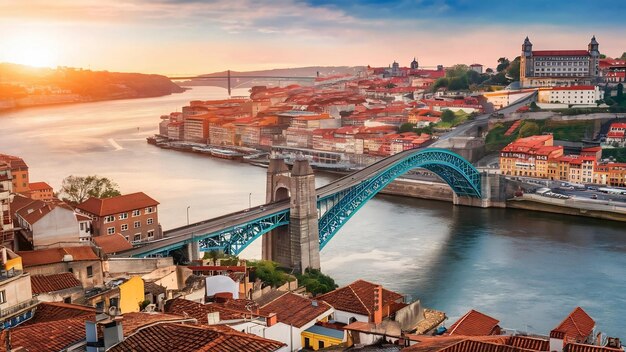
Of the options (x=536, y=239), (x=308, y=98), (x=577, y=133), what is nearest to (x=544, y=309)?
(x=536, y=239)

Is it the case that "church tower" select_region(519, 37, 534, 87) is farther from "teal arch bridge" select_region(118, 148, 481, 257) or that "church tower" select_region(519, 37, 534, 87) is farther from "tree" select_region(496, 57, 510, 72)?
"teal arch bridge" select_region(118, 148, 481, 257)

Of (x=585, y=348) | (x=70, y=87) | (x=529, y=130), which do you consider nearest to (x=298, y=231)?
(x=585, y=348)

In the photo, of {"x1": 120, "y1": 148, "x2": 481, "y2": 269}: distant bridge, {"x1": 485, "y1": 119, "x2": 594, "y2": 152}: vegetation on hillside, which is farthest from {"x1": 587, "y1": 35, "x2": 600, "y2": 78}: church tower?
{"x1": 120, "y1": 148, "x2": 481, "y2": 269}: distant bridge

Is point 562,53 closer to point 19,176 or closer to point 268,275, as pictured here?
point 19,176

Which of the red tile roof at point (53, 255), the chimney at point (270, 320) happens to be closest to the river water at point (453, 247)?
the red tile roof at point (53, 255)

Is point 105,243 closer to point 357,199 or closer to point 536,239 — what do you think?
point 357,199
